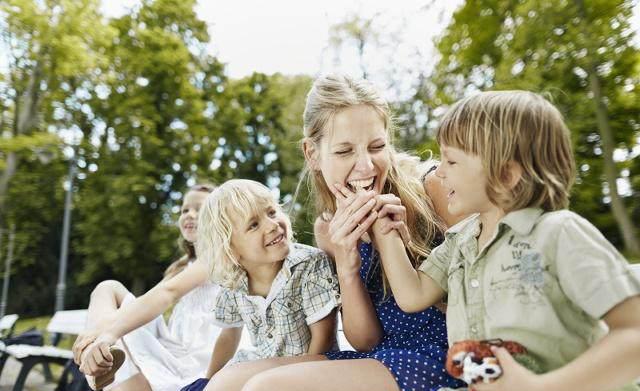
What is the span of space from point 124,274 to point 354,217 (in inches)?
665

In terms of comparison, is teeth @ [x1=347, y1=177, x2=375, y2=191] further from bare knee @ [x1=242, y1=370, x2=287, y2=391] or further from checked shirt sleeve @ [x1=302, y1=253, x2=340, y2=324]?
bare knee @ [x1=242, y1=370, x2=287, y2=391]

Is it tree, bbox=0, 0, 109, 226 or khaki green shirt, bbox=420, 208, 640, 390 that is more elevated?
tree, bbox=0, 0, 109, 226

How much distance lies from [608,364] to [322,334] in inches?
42.8

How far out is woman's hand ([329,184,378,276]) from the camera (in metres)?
1.74

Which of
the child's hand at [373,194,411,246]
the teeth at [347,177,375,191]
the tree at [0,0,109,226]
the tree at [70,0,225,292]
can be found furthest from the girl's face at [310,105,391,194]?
the tree at [70,0,225,292]

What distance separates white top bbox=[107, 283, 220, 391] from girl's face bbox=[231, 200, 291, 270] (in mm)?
476

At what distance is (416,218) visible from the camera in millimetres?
2027

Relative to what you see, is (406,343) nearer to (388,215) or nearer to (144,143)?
(388,215)

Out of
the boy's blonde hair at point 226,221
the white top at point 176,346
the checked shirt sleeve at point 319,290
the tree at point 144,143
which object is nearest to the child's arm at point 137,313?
the white top at point 176,346

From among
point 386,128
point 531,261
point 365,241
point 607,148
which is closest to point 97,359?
point 365,241

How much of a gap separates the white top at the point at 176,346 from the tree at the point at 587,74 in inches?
233

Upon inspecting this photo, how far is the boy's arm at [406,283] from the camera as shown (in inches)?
64.7

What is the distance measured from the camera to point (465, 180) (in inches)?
55.6

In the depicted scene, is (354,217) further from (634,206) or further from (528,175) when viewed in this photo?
(634,206)
